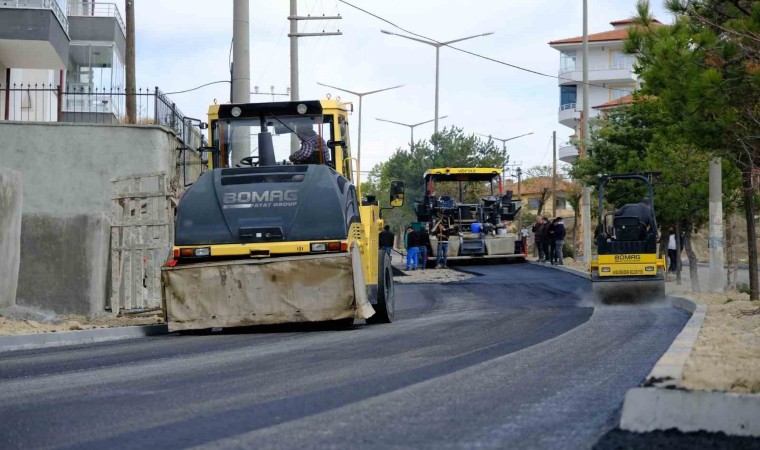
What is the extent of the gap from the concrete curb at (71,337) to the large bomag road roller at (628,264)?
31.1 ft

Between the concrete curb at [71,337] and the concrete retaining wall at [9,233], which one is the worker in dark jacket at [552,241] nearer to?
the concrete retaining wall at [9,233]

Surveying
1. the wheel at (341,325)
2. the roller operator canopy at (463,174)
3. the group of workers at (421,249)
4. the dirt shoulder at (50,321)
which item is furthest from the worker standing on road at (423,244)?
the wheel at (341,325)

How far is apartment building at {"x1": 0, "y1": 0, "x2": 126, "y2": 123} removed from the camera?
26.0 meters

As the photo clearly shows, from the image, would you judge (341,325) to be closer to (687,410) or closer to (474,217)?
(687,410)

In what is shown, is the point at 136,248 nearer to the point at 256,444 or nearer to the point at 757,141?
the point at 757,141

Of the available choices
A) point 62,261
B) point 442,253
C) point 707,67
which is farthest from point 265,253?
point 442,253

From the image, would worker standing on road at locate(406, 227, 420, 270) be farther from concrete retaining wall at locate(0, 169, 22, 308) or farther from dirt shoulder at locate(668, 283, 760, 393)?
dirt shoulder at locate(668, 283, 760, 393)

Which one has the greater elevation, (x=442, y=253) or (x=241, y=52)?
(x=241, y=52)

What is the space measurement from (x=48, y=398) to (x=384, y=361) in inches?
114

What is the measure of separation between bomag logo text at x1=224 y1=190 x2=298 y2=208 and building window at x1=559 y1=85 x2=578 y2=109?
7261cm

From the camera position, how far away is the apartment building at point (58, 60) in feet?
85.3

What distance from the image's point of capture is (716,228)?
22812 mm

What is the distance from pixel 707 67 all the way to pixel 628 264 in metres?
7.55

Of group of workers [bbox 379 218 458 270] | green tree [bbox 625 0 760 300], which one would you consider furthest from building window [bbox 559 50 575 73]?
green tree [bbox 625 0 760 300]
